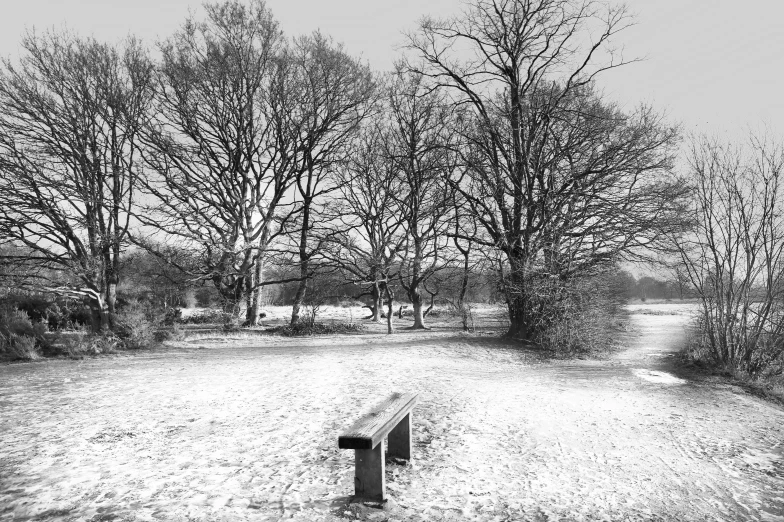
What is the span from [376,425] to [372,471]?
0.38m

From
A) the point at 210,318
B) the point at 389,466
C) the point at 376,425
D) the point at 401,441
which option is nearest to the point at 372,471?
the point at 376,425

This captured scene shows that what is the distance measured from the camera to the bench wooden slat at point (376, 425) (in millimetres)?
3752

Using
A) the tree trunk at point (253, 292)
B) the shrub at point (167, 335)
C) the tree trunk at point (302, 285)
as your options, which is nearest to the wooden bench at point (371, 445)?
the shrub at point (167, 335)

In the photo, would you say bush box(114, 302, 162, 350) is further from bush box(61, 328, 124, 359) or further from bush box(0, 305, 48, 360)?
bush box(0, 305, 48, 360)

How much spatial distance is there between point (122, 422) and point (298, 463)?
9.32 ft

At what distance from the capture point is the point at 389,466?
497 cm

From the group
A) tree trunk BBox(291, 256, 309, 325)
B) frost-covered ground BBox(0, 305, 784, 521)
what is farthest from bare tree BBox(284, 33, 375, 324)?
frost-covered ground BBox(0, 305, 784, 521)

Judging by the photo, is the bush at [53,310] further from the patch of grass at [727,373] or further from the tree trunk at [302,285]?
the patch of grass at [727,373]

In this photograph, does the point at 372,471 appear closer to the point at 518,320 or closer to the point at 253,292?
the point at 518,320

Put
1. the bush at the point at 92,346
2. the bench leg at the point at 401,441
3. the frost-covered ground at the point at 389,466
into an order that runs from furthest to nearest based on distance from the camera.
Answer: the bush at the point at 92,346 < the bench leg at the point at 401,441 < the frost-covered ground at the point at 389,466

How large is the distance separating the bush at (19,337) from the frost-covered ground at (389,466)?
7.66 ft

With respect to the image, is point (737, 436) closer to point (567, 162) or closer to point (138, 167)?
point (567, 162)

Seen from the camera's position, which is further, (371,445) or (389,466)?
(389,466)

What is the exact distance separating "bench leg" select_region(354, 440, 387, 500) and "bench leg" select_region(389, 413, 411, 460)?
0.97 metres
